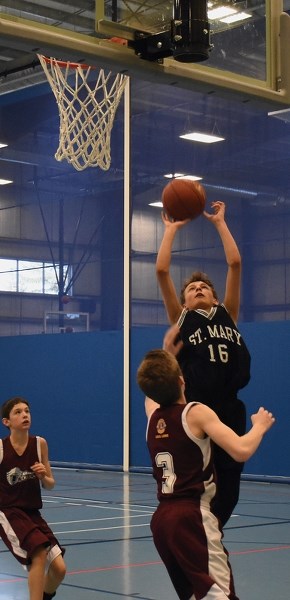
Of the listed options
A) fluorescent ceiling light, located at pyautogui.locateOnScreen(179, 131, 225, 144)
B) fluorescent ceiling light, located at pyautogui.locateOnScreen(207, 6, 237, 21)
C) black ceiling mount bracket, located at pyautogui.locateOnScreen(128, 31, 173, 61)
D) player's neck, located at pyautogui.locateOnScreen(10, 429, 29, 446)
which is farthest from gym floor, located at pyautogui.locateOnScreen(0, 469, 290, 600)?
fluorescent ceiling light, located at pyautogui.locateOnScreen(179, 131, 225, 144)

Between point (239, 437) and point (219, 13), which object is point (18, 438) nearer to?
point (239, 437)

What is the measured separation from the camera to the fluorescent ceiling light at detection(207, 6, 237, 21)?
5898 millimetres

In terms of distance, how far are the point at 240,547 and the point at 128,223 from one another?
7.58m

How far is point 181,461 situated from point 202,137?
1024 cm

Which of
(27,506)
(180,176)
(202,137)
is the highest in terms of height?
(202,137)

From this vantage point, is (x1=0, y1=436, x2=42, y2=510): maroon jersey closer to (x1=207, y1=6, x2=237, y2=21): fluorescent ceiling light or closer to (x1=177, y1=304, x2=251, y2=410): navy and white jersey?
(x1=177, y1=304, x2=251, y2=410): navy and white jersey

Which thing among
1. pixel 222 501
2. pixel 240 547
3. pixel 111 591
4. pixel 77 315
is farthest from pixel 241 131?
pixel 222 501

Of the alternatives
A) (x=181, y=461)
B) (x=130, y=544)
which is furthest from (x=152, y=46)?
(x=130, y=544)

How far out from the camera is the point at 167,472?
3.79 metres

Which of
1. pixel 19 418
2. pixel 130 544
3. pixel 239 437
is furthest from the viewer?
pixel 130 544

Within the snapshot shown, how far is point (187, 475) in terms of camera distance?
12.4ft

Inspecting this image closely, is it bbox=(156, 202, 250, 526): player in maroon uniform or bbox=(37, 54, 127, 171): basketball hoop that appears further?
bbox=(37, 54, 127, 171): basketball hoop

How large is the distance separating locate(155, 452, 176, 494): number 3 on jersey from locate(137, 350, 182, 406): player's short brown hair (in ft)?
0.71

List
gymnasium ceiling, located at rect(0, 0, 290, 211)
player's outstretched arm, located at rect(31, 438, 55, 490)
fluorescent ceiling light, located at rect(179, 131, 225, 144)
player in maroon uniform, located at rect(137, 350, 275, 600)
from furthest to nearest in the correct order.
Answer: fluorescent ceiling light, located at rect(179, 131, 225, 144), gymnasium ceiling, located at rect(0, 0, 290, 211), player's outstretched arm, located at rect(31, 438, 55, 490), player in maroon uniform, located at rect(137, 350, 275, 600)
